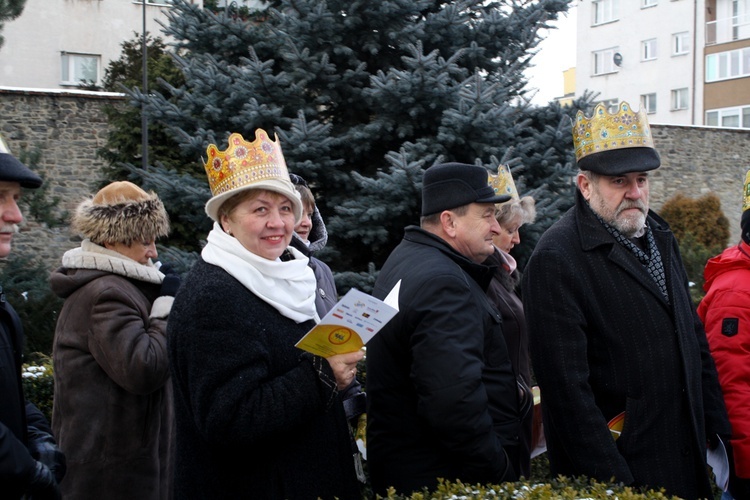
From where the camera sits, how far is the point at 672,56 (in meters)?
38.1

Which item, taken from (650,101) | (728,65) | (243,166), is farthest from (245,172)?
(650,101)

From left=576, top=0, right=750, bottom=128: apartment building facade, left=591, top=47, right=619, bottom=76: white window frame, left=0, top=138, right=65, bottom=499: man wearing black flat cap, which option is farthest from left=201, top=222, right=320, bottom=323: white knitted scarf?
left=591, top=47, right=619, bottom=76: white window frame

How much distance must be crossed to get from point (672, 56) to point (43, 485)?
129 feet

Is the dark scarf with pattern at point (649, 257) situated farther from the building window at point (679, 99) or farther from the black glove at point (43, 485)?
the building window at point (679, 99)

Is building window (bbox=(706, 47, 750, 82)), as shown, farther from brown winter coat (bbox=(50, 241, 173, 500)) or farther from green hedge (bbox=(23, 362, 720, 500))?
green hedge (bbox=(23, 362, 720, 500))

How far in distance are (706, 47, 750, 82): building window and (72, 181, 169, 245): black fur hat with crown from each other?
1402 inches

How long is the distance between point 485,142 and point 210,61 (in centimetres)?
240

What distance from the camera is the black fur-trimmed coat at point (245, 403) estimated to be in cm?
279

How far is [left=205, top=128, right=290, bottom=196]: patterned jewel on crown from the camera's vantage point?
10.2 ft

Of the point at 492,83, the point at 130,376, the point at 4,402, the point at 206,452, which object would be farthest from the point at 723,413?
the point at 492,83

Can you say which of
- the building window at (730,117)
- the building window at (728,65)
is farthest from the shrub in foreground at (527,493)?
the building window at (728,65)

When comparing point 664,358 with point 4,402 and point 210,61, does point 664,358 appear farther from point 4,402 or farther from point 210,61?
point 210,61

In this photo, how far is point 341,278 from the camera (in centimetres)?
687

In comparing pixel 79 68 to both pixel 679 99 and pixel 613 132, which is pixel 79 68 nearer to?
pixel 679 99
